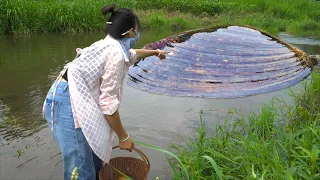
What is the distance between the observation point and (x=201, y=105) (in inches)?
166

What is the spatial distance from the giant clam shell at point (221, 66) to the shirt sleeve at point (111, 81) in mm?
2922

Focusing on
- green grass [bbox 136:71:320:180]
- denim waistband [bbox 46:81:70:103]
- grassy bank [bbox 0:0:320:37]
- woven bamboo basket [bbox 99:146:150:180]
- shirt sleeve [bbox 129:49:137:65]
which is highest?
shirt sleeve [bbox 129:49:137:65]

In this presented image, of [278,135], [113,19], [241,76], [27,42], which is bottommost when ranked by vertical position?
[27,42]

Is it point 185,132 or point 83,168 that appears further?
point 185,132

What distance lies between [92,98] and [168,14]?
13.6 meters

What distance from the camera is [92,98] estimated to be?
65.6 inches

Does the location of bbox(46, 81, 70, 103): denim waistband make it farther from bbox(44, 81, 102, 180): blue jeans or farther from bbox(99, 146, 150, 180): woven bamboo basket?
bbox(99, 146, 150, 180): woven bamboo basket

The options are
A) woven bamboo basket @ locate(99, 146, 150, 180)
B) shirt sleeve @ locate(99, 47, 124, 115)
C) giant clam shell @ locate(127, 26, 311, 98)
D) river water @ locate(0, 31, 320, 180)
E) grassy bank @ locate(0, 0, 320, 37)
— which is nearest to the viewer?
shirt sleeve @ locate(99, 47, 124, 115)

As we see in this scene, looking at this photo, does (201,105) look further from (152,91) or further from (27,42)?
(27,42)

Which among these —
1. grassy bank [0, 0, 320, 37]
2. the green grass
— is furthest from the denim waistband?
grassy bank [0, 0, 320, 37]

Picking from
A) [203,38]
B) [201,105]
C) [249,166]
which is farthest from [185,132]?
[203,38]

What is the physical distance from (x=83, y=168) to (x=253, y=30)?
5.64 m

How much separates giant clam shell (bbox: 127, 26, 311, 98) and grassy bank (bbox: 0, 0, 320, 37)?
14.9 ft

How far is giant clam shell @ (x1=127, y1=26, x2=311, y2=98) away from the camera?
4777 millimetres
